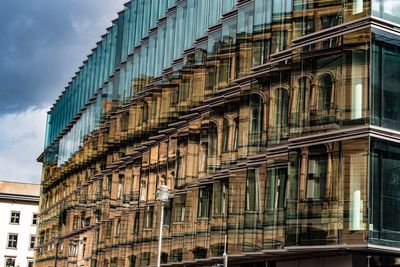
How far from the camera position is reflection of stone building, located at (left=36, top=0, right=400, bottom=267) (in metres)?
30.3

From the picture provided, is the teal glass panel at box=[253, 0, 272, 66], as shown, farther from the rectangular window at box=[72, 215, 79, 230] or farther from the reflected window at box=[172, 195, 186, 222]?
the rectangular window at box=[72, 215, 79, 230]

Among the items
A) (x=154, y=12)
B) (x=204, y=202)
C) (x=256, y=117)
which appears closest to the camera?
(x=256, y=117)

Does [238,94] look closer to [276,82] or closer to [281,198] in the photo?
[276,82]

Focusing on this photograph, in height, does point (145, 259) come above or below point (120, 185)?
below

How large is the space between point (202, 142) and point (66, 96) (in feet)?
150

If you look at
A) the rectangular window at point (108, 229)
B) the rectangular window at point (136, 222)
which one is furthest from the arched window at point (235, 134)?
the rectangular window at point (108, 229)

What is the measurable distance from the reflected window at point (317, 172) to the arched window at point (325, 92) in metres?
1.67

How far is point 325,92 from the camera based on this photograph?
31562 mm

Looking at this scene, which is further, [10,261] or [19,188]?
[19,188]

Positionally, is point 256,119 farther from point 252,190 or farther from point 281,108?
point 252,190

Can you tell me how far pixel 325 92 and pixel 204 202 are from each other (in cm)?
1301

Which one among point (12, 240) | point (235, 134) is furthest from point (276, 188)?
point (12, 240)

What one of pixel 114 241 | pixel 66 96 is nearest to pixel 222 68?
pixel 114 241

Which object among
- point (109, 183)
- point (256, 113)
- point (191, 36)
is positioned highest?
point (191, 36)
